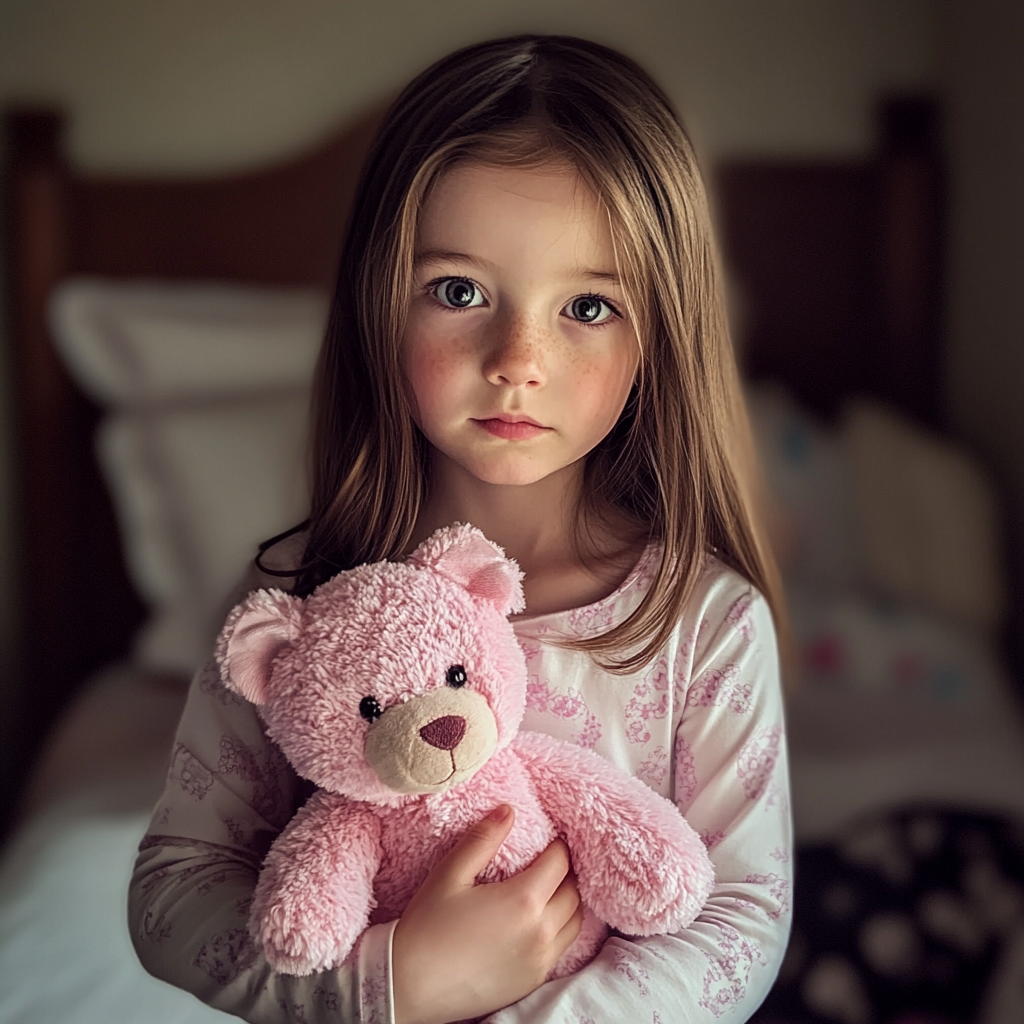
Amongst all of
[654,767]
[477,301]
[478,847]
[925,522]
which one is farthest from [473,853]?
[925,522]

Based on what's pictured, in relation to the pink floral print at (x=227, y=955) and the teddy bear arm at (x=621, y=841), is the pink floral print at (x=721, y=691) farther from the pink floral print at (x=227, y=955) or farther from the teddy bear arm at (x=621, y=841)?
the pink floral print at (x=227, y=955)

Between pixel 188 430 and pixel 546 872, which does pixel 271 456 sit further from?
pixel 546 872

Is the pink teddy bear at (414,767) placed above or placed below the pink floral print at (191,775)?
above

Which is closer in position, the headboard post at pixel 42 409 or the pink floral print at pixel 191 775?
the pink floral print at pixel 191 775

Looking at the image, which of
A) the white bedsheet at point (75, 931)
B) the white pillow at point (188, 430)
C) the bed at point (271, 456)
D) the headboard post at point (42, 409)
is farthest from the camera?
the headboard post at point (42, 409)

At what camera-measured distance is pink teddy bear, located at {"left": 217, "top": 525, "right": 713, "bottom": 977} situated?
0.39m

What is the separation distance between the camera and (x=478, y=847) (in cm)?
40

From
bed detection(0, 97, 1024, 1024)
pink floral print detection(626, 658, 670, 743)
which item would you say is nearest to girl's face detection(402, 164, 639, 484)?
pink floral print detection(626, 658, 670, 743)

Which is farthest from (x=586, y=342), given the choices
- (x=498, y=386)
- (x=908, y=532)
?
(x=908, y=532)

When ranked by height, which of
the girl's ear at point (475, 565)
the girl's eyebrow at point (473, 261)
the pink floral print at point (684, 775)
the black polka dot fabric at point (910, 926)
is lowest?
the black polka dot fabric at point (910, 926)

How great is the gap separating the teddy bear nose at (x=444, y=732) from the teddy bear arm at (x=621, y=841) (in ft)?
0.22

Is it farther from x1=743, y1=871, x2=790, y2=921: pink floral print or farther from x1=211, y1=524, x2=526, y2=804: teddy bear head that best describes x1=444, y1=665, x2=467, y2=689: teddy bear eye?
x1=743, y1=871, x2=790, y2=921: pink floral print

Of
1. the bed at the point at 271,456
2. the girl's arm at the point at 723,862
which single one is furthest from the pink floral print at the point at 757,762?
the bed at the point at 271,456

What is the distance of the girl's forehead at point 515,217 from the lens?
0.41 metres
